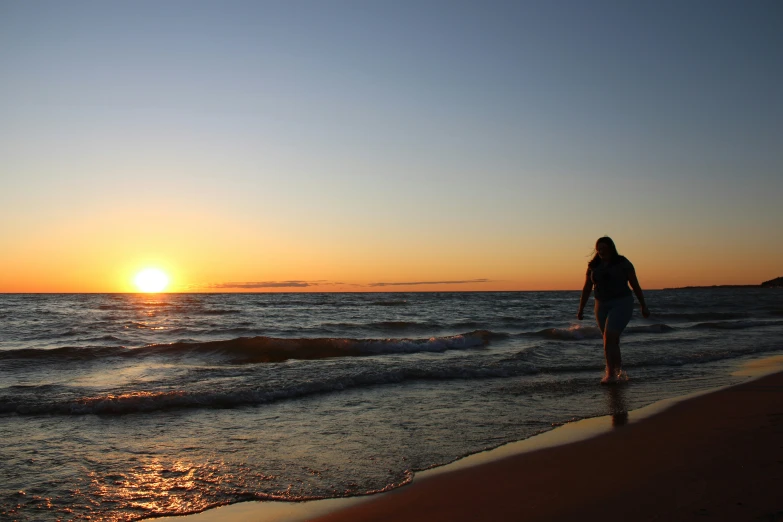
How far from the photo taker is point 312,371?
29.9 feet

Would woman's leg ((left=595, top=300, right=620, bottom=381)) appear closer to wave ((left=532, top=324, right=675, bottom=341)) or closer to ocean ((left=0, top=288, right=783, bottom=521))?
ocean ((left=0, top=288, right=783, bottom=521))

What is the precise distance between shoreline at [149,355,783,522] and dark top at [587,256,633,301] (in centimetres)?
232

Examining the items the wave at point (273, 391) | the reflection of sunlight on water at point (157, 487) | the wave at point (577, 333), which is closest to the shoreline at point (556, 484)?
the reflection of sunlight on water at point (157, 487)

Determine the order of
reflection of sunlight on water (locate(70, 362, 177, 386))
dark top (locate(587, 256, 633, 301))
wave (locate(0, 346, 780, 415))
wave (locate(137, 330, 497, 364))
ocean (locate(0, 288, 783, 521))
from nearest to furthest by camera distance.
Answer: ocean (locate(0, 288, 783, 521))
wave (locate(0, 346, 780, 415))
dark top (locate(587, 256, 633, 301))
reflection of sunlight on water (locate(70, 362, 177, 386))
wave (locate(137, 330, 497, 364))

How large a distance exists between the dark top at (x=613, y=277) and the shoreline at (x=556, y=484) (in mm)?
2321

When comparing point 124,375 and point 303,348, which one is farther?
point 303,348

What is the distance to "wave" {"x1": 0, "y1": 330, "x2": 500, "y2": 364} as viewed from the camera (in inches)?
500

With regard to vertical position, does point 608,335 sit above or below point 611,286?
below

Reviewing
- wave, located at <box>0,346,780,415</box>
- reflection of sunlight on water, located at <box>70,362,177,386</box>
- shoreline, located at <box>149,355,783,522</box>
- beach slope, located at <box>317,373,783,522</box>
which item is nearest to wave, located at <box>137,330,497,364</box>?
reflection of sunlight on water, located at <box>70,362,177,386</box>

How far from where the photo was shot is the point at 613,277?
7488 millimetres

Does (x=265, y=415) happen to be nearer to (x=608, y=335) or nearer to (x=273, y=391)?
(x=273, y=391)

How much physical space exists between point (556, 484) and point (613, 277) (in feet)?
14.6

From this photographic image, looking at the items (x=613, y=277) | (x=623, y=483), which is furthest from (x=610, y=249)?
(x=623, y=483)

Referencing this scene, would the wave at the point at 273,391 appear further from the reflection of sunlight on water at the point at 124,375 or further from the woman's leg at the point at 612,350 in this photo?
the reflection of sunlight on water at the point at 124,375
